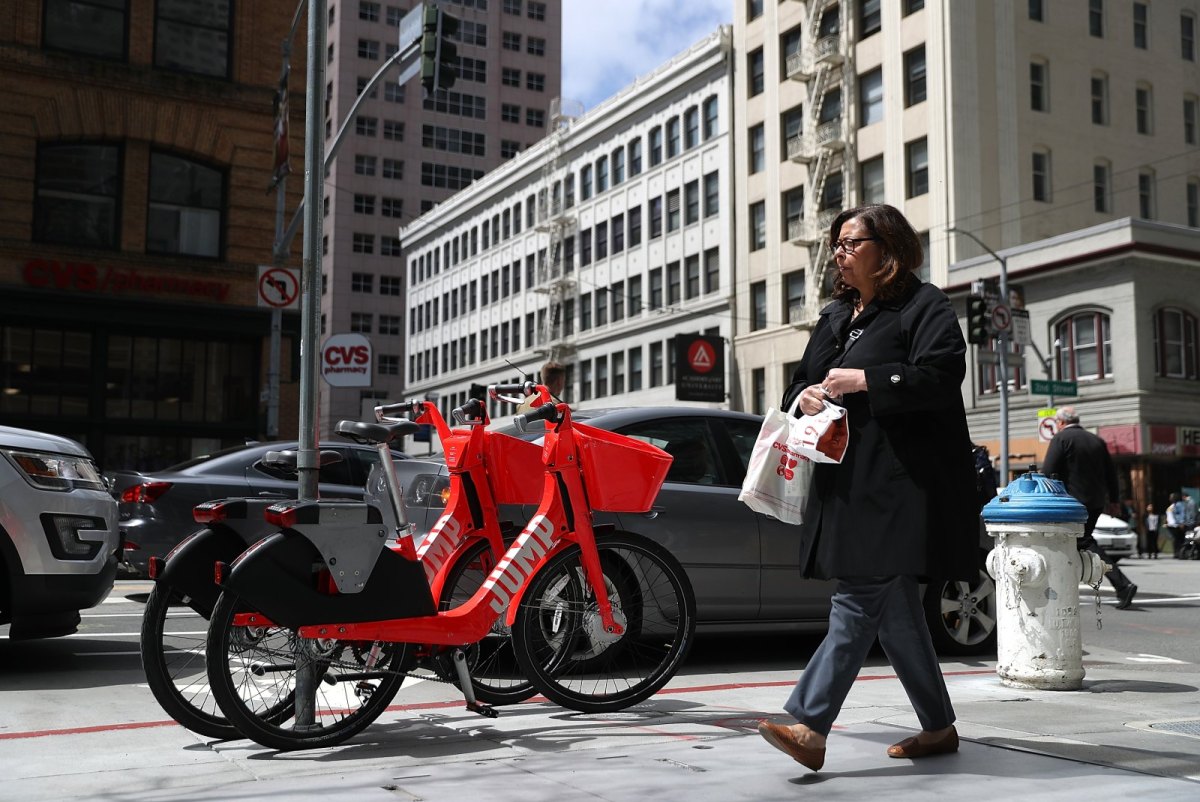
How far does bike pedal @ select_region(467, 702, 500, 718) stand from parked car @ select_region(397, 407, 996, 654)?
168 cm

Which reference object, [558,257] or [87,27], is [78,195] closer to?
[87,27]

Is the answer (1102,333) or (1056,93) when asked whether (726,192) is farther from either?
(1102,333)

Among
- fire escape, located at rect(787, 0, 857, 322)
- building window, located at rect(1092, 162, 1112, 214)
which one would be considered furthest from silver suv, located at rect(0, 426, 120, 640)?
building window, located at rect(1092, 162, 1112, 214)

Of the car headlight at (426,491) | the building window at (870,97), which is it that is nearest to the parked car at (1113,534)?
the car headlight at (426,491)

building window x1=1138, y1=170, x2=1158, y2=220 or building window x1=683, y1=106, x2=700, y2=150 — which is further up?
building window x1=683, y1=106, x2=700, y2=150

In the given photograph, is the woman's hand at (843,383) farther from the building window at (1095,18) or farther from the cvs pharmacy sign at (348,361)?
the building window at (1095,18)

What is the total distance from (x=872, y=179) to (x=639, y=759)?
140 ft

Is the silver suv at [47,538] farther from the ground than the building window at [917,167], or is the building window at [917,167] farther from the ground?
the building window at [917,167]

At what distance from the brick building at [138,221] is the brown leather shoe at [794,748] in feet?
75.8

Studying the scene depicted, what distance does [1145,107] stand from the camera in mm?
46938

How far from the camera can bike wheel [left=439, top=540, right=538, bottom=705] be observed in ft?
18.9

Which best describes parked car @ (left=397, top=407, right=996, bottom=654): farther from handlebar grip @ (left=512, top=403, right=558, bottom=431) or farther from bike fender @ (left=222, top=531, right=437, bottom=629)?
bike fender @ (left=222, top=531, right=437, bottom=629)

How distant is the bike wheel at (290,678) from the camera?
15.7 ft

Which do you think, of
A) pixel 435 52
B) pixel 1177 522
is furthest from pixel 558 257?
pixel 435 52
